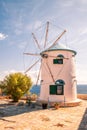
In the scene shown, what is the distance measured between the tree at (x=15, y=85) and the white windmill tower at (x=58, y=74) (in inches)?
143

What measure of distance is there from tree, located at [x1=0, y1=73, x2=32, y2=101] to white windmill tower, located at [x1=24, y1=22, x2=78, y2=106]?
11.9 ft

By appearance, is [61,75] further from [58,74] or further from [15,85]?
[15,85]

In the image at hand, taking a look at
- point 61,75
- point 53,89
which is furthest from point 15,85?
point 61,75

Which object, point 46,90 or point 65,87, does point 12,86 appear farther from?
point 65,87

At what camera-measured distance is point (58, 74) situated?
23766 millimetres

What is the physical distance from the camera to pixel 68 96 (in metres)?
23.6

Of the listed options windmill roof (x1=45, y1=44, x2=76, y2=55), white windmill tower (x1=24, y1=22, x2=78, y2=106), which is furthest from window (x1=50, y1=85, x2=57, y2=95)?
windmill roof (x1=45, y1=44, x2=76, y2=55)

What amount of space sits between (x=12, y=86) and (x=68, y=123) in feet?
46.6

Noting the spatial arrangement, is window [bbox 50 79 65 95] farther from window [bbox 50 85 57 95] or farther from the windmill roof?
the windmill roof

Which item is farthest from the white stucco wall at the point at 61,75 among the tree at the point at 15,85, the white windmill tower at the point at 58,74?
the tree at the point at 15,85

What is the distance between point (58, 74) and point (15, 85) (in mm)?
6862

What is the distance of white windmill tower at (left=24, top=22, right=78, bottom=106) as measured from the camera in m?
23.6

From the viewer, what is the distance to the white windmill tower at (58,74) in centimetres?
2364

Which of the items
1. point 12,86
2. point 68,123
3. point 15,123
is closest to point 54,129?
point 68,123
